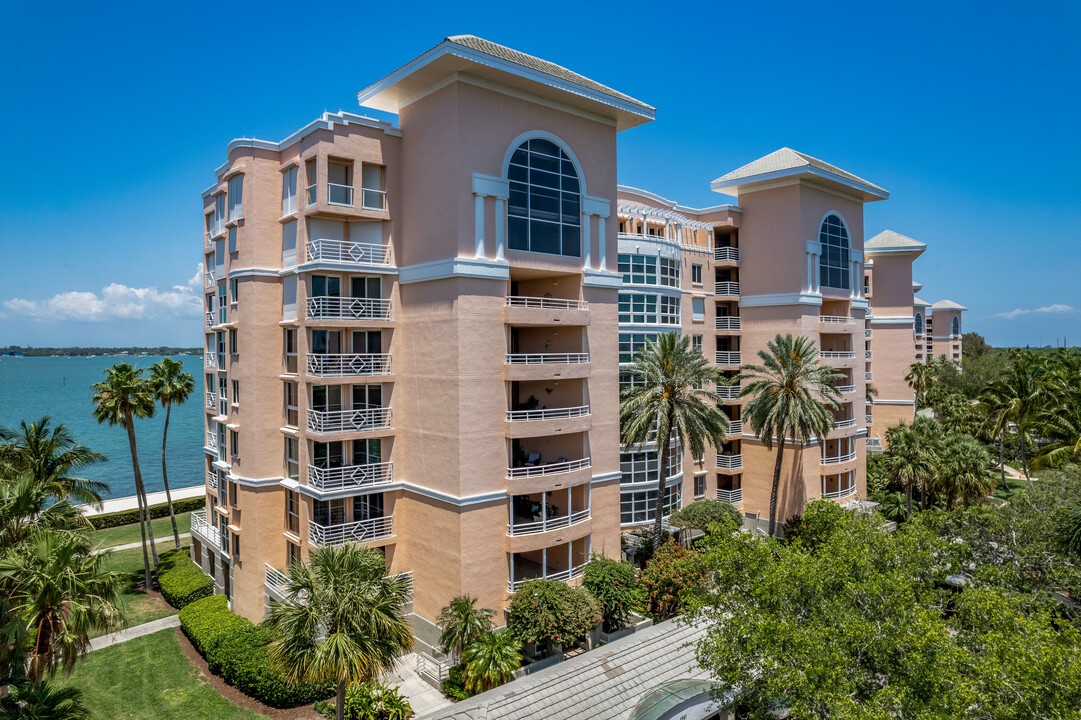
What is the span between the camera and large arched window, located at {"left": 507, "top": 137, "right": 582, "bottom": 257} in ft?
94.1

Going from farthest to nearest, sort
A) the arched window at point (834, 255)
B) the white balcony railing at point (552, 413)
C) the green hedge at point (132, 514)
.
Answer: the green hedge at point (132, 514) < the arched window at point (834, 255) < the white balcony railing at point (552, 413)

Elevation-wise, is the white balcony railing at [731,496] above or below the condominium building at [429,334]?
below

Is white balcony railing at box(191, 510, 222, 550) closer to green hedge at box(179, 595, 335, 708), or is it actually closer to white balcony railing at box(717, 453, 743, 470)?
green hedge at box(179, 595, 335, 708)

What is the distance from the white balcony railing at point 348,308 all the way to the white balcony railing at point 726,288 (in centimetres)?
2638

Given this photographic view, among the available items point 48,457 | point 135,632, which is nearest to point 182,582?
point 135,632

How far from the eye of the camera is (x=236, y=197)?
104 feet

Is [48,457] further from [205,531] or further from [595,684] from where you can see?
[595,684]

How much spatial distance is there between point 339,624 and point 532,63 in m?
Answer: 26.0

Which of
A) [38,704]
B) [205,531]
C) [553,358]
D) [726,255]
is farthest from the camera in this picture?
[726,255]

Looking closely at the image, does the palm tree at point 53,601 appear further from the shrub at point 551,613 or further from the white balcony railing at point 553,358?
the white balcony railing at point 553,358

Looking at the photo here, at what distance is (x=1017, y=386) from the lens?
161ft

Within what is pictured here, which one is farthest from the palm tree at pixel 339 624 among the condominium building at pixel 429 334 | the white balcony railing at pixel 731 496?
the white balcony railing at pixel 731 496

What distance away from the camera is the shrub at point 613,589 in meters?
27.7

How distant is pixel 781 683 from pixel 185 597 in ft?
107
